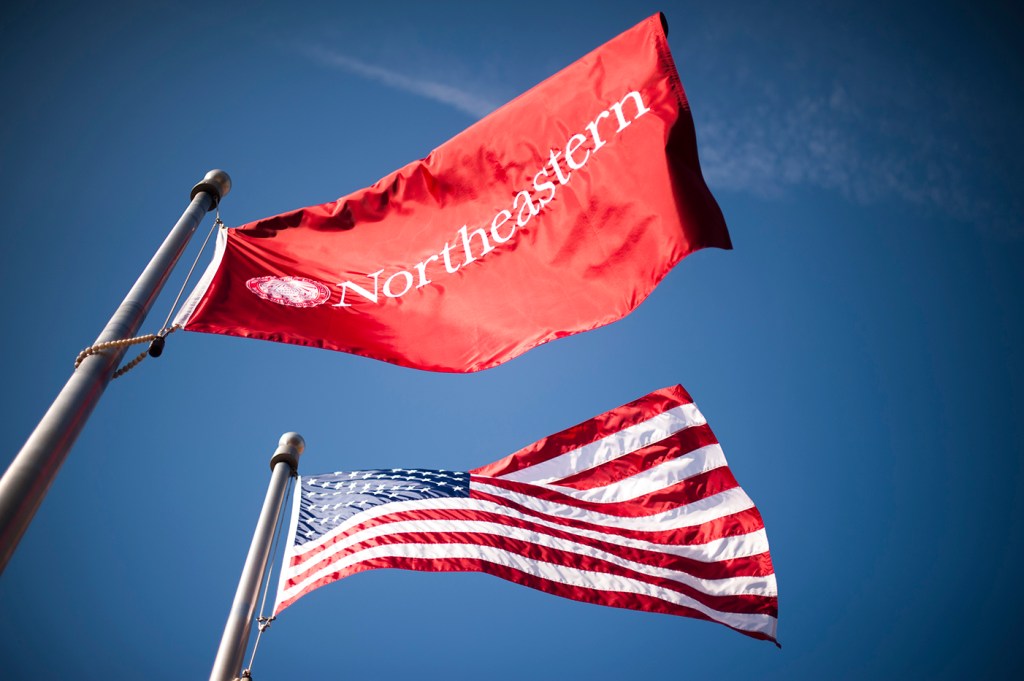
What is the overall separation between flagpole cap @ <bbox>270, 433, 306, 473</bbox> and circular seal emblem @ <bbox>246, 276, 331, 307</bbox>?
2400 millimetres

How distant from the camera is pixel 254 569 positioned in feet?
22.8

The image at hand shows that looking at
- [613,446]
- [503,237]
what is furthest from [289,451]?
[613,446]

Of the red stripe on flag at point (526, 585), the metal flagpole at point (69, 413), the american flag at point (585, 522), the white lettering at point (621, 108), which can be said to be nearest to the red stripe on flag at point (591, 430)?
the american flag at point (585, 522)

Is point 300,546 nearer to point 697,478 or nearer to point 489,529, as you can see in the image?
point 489,529

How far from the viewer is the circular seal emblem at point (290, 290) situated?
6.13m

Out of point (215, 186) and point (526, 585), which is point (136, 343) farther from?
point (526, 585)

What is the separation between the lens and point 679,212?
20.1ft

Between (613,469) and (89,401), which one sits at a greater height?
(613,469)

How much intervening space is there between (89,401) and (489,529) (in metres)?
4.37

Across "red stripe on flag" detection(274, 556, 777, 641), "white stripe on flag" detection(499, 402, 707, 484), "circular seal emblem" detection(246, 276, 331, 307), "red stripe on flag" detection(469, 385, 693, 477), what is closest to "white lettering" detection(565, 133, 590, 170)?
"circular seal emblem" detection(246, 276, 331, 307)

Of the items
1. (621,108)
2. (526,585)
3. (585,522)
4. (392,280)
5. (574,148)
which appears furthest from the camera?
(585,522)

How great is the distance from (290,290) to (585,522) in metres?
4.11

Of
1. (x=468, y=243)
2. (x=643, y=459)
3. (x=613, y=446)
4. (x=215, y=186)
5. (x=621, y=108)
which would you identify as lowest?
(x=643, y=459)

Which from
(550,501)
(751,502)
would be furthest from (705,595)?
(550,501)
